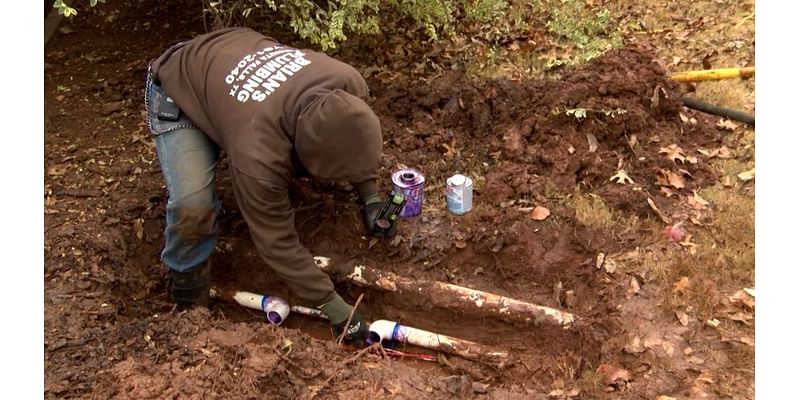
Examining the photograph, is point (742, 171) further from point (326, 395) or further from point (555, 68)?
point (326, 395)

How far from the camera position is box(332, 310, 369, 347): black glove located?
4.32 meters

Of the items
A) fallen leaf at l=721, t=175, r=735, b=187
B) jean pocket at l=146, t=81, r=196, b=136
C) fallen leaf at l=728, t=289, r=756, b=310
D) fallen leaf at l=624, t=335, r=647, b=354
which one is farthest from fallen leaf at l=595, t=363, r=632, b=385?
jean pocket at l=146, t=81, r=196, b=136

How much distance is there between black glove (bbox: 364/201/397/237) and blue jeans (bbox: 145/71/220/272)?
986mm

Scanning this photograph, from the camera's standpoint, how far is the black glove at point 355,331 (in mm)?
4320

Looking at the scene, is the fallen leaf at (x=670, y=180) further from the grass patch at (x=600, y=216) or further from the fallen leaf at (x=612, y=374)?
→ the fallen leaf at (x=612, y=374)

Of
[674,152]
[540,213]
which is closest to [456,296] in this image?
[540,213]

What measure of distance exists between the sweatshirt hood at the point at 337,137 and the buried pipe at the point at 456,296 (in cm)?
121

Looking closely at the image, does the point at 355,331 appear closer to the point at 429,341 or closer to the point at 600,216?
the point at 429,341

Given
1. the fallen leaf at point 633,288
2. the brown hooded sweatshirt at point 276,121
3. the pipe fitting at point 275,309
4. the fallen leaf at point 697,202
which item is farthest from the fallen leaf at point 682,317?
the pipe fitting at point 275,309

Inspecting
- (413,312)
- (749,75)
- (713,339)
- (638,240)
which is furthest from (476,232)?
(749,75)

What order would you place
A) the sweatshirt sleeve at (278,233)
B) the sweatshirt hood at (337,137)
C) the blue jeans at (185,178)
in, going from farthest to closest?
the blue jeans at (185,178) < the sweatshirt sleeve at (278,233) < the sweatshirt hood at (337,137)

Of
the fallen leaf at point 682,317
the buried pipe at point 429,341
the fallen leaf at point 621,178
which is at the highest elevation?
the fallen leaf at point 621,178

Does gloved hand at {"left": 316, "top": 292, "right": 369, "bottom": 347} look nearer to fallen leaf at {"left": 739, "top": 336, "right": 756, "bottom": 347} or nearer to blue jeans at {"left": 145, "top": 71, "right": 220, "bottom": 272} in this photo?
blue jeans at {"left": 145, "top": 71, "right": 220, "bottom": 272}

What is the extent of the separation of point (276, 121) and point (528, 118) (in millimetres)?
2398
